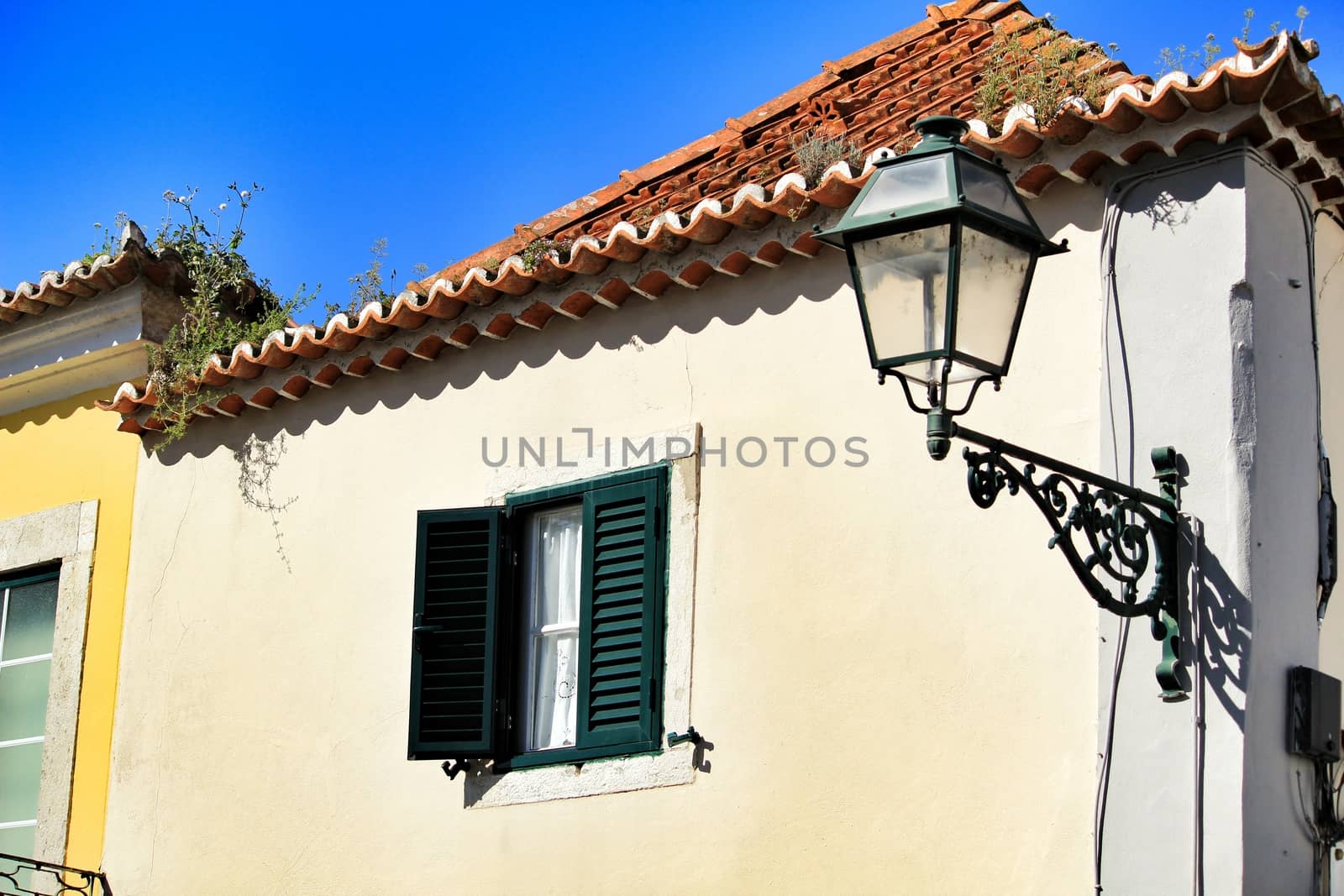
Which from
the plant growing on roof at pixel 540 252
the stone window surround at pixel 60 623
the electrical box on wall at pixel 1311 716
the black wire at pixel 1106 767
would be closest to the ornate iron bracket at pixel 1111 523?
the black wire at pixel 1106 767

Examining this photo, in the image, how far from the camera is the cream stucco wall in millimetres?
5750

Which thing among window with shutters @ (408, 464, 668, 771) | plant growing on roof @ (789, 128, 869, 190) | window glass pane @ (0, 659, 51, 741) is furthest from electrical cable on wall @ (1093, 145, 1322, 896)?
window glass pane @ (0, 659, 51, 741)

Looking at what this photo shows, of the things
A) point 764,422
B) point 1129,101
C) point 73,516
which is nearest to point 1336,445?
point 1129,101

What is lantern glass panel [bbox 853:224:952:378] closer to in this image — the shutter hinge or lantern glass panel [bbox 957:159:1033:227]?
lantern glass panel [bbox 957:159:1033:227]

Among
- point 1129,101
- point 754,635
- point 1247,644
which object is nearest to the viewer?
point 1247,644

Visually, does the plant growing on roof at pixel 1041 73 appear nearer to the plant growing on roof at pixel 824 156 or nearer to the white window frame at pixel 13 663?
the plant growing on roof at pixel 824 156

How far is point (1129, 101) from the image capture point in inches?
218

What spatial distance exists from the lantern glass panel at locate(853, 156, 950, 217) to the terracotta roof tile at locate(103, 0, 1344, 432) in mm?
690

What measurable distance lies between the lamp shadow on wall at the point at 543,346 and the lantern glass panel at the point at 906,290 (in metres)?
1.80

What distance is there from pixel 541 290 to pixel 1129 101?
2.71m

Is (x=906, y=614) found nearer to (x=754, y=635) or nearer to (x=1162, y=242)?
(x=754, y=635)

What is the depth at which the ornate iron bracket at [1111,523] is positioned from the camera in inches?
182

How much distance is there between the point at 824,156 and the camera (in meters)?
6.75

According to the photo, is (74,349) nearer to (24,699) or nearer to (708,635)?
(24,699)
